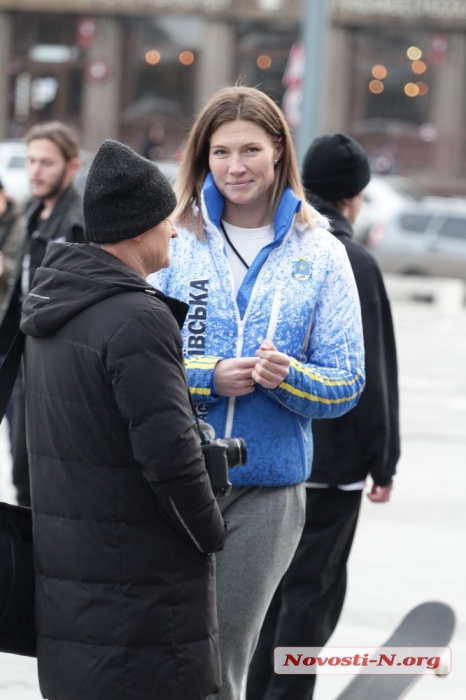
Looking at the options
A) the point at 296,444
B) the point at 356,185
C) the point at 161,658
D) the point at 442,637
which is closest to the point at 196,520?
the point at 161,658

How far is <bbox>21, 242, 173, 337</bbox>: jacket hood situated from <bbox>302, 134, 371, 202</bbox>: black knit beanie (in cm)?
148

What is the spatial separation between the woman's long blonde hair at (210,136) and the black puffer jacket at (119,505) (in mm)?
774

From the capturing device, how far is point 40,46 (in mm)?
36406

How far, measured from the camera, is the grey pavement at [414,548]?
4.68 m

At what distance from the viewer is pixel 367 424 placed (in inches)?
155

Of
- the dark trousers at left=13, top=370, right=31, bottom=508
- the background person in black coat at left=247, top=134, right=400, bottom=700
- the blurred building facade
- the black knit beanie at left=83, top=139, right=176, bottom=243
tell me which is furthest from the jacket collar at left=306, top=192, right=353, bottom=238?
the blurred building facade

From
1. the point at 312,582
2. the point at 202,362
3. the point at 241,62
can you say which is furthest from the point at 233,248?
the point at 241,62

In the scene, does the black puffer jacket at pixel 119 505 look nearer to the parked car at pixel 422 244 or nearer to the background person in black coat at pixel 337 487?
the background person in black coat at pixel 337 487

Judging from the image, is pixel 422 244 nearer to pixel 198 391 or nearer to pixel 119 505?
pixel 198 391

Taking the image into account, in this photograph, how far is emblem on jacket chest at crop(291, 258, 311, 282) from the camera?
3.28 meters

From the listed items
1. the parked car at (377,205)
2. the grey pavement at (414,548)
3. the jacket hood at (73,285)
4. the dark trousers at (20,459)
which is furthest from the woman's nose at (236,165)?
the parked car at (377,205)

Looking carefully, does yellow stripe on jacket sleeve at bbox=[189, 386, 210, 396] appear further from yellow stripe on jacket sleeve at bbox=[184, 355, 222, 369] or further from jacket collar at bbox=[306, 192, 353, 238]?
jacket collar at bbox=[306, 192, 353, 238]

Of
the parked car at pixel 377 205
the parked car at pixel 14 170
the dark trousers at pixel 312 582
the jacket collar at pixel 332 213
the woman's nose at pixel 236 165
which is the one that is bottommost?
the parked car at pixel 14 170

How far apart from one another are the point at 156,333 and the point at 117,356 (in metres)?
0.10
